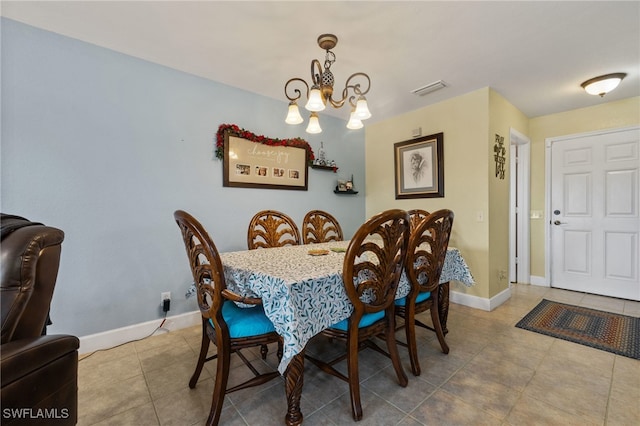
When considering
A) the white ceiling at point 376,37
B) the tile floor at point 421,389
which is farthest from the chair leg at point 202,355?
the white ceiling at point 376,37

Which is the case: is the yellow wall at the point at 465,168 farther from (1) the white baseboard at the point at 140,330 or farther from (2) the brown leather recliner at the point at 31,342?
(2) the brown leather recliner at the point at 31,342

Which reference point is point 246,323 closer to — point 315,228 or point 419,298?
point 419,298

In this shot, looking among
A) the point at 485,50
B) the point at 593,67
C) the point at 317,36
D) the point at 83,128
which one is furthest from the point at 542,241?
the point at 83,128

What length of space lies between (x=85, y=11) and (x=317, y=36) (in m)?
1.51

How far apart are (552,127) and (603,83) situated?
3.71ft

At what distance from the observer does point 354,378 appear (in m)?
1.38

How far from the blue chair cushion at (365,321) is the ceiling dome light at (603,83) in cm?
313

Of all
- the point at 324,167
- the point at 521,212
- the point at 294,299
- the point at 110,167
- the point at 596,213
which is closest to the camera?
the point at 294,299

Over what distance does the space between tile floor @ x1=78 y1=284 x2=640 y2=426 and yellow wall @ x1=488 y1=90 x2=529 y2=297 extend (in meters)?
0.91

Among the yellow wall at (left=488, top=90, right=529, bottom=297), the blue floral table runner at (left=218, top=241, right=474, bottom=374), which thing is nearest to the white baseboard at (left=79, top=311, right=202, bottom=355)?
the blue floral table runner at (left=218, top=241, right=474, bottom=374)

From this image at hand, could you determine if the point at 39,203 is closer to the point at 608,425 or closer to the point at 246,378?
the point at 246,378

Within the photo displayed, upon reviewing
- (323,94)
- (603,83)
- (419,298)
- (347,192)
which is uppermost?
(603,83)

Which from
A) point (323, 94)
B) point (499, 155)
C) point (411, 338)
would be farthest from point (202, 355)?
point (499, 155)

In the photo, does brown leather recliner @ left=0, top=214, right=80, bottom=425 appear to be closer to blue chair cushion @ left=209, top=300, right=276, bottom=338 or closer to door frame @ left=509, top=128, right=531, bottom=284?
blue chair cushion @ left=209, top=300, right=276, bottom=338
